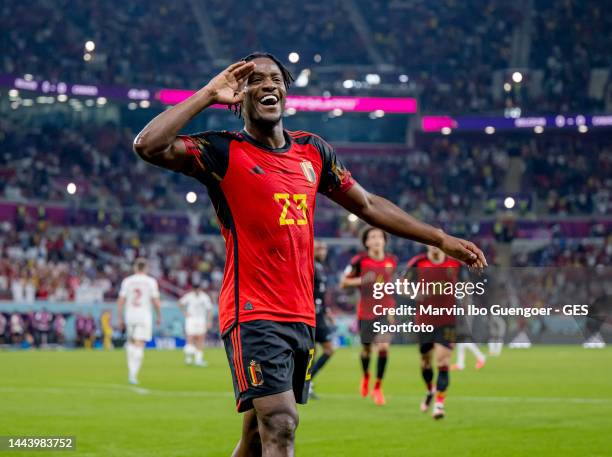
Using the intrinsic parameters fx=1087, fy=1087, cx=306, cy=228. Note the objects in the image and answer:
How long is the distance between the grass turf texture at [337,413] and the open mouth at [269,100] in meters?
5.75

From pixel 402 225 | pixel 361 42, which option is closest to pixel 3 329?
pixel 361 42

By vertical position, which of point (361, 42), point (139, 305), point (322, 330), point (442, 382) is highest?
point (361, 42)

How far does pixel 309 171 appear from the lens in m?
6.42

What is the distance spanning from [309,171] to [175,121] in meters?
1.10

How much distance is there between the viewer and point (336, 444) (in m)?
11.9

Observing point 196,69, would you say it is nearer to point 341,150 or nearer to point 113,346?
point 341,150

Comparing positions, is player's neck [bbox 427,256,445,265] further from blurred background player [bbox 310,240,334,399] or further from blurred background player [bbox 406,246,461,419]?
blurred background player [bbox 310,240,334,399]

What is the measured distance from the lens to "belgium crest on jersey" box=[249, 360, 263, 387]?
6.02m

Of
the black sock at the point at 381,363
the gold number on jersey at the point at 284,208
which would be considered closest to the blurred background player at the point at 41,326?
the black sock at the point at 381,363

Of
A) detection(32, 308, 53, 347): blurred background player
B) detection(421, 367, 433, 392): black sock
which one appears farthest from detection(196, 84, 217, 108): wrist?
detection(32, 308, 53, 347): blurred background player

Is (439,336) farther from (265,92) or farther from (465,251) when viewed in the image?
(265,92)

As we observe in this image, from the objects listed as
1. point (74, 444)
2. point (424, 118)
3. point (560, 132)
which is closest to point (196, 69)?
point (424, 118)

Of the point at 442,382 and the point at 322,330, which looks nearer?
the point at 442,382

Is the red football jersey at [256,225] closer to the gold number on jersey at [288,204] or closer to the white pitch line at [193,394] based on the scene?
the gold number on jersey at [288,204]
